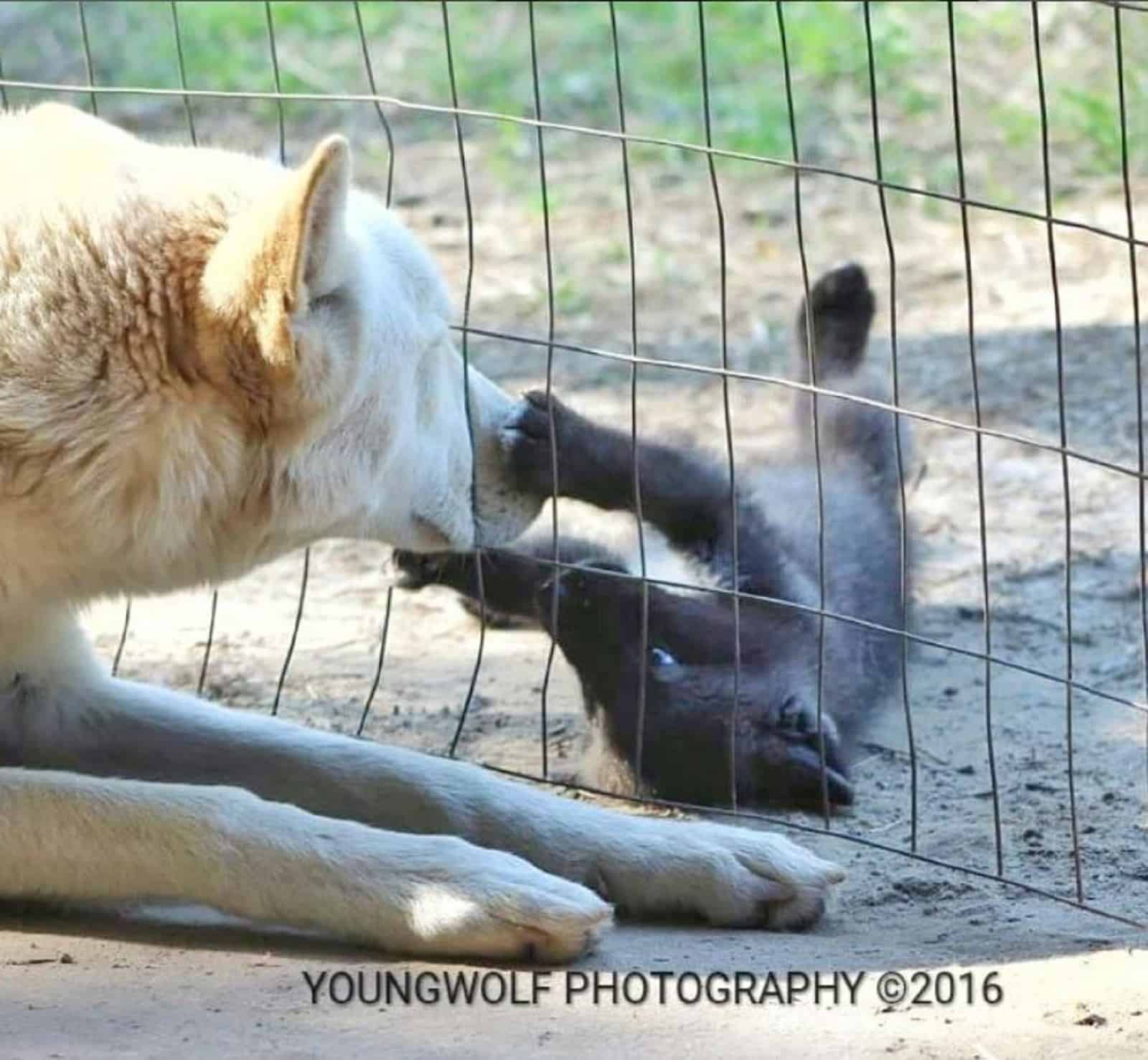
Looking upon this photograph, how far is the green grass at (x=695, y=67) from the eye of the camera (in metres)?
8.68

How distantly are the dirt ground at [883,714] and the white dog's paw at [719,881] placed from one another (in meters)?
0.05

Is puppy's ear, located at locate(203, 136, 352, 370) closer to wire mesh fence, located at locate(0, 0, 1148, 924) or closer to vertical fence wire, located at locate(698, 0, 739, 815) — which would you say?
wire mesh fence, located at locate(0, 0, 1148, 924)

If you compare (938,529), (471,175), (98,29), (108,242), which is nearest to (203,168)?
(108,242)

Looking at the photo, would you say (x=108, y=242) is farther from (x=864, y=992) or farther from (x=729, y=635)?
(x=729, y=635)

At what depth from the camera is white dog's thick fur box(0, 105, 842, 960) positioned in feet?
10.9

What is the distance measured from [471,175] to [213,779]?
517 cm

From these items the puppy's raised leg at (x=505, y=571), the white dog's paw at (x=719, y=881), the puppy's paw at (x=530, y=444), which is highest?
the puppy's paw at (x=530, y=444)

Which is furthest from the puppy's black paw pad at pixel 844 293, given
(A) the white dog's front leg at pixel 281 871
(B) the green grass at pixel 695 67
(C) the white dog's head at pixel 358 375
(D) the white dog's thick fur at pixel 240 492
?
(A) the white dog's front leg at pixel 281 871

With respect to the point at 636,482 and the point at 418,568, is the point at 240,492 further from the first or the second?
the point at 418,568

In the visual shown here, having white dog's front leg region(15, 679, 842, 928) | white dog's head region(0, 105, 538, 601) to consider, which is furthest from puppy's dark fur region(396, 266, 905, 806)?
white dog's head region(0, 105, 538, 601)

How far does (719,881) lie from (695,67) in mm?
6415

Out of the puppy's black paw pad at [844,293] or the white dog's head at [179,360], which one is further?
the puppy's black paw pad at [844,293]

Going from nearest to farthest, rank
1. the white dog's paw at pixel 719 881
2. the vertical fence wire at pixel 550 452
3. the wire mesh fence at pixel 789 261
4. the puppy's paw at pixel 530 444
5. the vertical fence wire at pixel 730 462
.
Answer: the white dog's paw at pixel 719 881 < the wire mesh fence at pixel 789 261 < the vertical fence wire at pixel 730 462 < the vertical fence wire at pixel 550 452 < the puppy's paw at pixel 530 444

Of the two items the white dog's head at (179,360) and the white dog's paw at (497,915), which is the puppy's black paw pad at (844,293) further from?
the white dog's paw at (497,915)
